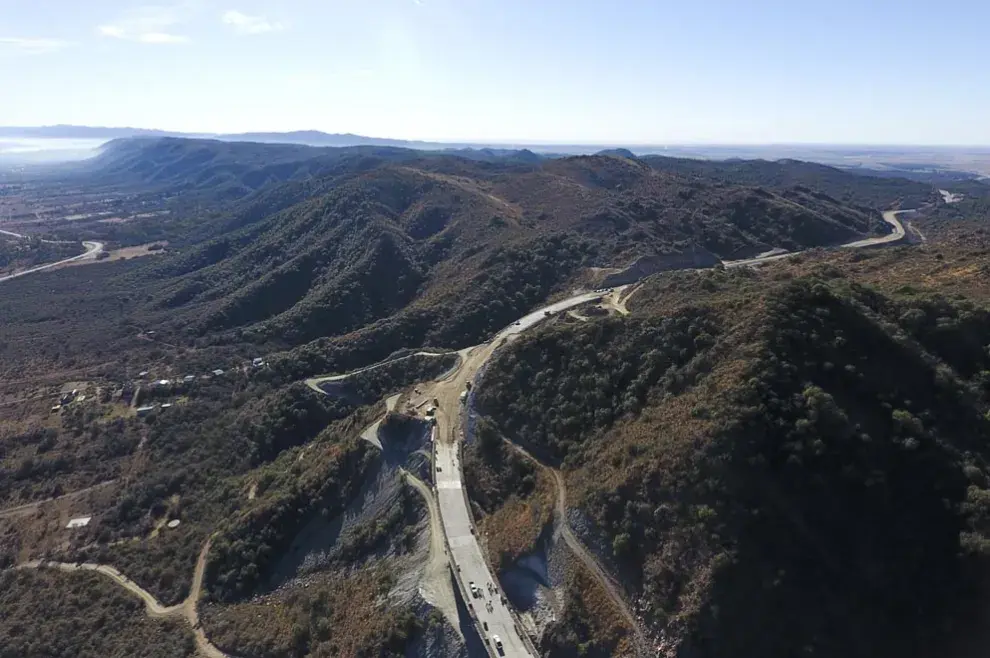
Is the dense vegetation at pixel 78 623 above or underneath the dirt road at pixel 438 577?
underneath

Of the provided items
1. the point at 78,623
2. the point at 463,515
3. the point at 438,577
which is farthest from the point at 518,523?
the point at 78,623

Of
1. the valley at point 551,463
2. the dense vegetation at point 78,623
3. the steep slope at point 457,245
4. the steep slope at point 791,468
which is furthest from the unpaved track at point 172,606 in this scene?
the steep slope at point 457,245

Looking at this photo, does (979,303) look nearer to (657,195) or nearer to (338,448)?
(338,448)

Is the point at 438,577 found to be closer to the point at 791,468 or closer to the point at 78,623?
the point at 791,468

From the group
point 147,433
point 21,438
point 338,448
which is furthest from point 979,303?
point 21,438

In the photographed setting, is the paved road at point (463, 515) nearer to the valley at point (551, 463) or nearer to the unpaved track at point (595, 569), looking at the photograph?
the valley at point (551, 463)

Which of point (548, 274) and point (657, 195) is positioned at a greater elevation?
point (657, 195)
